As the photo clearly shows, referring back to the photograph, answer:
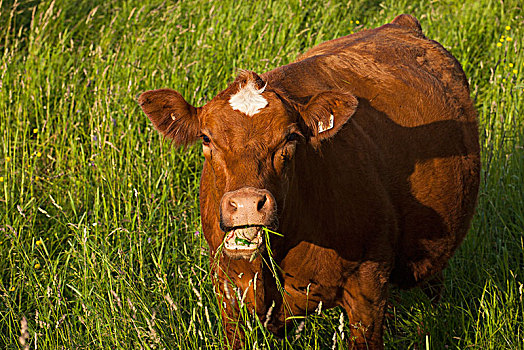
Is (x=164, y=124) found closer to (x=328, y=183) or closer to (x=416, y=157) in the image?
(x=328, y=183)

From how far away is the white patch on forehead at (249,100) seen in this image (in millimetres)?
2988

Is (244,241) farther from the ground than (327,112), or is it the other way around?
(327,112)

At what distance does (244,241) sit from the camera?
9.19ft

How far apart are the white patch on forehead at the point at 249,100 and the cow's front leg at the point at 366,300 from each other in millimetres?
1092

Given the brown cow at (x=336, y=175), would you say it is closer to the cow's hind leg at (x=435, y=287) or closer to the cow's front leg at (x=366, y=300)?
the cow's front leg at (x=366, y=300)

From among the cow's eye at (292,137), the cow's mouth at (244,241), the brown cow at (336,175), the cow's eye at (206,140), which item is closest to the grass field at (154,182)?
the brown cow at (336,175)

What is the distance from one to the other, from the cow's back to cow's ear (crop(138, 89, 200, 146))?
1.92 ft

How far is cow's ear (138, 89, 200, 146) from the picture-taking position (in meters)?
3.30

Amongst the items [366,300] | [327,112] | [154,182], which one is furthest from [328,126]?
[154,182]

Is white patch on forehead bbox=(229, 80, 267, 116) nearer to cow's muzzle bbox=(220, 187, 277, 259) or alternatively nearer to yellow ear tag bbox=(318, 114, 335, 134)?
yellow ear tag bbox=(318, 114, 335, 134)

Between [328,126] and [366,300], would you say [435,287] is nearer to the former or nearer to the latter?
[366,300]

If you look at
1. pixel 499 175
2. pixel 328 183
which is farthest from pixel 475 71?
pixel 328 183

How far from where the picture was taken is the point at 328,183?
3.41m

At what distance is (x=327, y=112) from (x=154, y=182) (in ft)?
6.30
